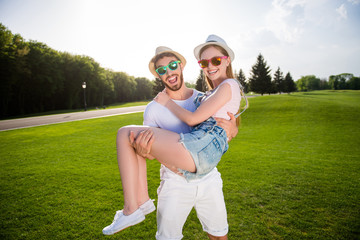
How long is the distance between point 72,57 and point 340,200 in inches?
2202

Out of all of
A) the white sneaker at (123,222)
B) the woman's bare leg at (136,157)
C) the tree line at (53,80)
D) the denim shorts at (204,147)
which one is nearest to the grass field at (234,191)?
the white sneaker at (123,222)

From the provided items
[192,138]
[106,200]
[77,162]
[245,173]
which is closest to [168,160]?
[192,138]

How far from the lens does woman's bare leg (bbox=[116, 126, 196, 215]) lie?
5.59ft

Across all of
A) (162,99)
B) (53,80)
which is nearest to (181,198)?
(162,99)

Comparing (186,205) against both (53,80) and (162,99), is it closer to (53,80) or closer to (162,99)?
(162,99)

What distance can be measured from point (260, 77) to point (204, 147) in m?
61.4

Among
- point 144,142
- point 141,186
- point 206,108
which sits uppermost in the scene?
point 206,108

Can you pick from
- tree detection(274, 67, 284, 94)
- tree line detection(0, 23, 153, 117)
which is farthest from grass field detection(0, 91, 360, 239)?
tree detection(274, 67, 284, 94)

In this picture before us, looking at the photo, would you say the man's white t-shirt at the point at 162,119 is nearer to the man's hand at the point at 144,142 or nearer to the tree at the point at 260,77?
the man's hand at the point at 144,142

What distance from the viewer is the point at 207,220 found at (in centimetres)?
210

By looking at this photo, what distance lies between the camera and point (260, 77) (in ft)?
184

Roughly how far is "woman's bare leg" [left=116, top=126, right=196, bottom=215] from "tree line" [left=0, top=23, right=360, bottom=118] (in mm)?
23818

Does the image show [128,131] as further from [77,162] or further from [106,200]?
[77,162]

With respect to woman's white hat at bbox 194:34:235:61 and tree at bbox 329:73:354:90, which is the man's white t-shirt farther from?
tree at bbox 329:73:354:90
